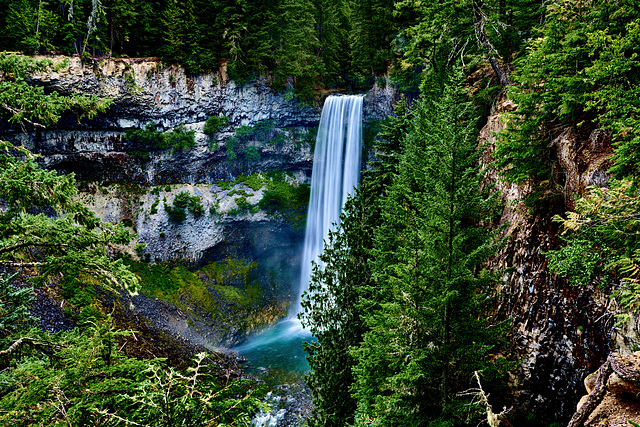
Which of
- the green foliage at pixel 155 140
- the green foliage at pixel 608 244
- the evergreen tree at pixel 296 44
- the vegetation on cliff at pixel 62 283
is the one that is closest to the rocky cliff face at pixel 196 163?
the green foliage at pixel 155 140

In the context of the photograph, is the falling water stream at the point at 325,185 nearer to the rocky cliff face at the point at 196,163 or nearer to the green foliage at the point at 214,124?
the rocky cliff face at the point at 196,163

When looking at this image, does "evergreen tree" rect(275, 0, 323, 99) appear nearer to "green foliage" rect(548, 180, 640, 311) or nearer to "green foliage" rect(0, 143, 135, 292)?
"green foliage" rect(0, 143, 135, 292)

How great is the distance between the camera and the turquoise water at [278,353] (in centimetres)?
2087

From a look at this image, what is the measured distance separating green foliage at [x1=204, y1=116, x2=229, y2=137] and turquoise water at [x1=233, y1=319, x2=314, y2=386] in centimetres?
1971

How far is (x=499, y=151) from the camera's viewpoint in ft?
24.6

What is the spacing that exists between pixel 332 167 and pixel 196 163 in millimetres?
13604

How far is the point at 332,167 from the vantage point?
31250 millimetres

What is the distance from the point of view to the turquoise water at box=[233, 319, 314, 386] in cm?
2087

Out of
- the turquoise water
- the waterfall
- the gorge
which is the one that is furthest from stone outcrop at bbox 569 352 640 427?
the waterfall

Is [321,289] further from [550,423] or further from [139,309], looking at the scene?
[139,309]

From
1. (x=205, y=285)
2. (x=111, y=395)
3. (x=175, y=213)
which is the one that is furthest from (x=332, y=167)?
(x=111, y=395)

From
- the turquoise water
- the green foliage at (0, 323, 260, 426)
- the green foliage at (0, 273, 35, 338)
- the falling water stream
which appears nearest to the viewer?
the green foliage at (0, 323, 260, 426)

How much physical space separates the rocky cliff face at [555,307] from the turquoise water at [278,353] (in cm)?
1560

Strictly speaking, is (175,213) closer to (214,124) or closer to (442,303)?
(214,124)
